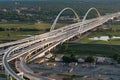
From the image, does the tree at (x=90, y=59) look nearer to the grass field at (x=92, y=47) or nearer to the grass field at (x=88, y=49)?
the grass field at (x=88, y=49)

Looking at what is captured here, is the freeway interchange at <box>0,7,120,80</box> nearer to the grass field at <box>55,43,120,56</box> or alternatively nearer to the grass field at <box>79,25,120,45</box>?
the grass field at <box>55,43,120,56</box>

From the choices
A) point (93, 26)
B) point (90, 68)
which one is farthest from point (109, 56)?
point (93, 26)

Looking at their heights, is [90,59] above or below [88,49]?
above

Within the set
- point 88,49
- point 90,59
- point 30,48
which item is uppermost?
point 30,48

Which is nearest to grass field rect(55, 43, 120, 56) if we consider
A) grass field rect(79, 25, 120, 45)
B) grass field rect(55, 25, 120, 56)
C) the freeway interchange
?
grass field rect(55, 25, 120, 56)

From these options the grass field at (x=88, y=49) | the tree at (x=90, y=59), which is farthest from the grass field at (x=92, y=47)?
the tree at (x=90, y=59)

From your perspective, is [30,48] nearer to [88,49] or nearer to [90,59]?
[90,59]

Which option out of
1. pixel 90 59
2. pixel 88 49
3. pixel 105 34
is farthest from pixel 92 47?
pixel 105 34

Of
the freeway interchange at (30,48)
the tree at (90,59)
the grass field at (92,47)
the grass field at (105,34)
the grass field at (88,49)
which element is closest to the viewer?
the freeway interchange at (30,48)

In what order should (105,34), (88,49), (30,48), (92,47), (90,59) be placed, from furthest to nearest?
1. (105,34)
2. (92,47)
3. (88,49)
4. (30,48)
5. (90,59)

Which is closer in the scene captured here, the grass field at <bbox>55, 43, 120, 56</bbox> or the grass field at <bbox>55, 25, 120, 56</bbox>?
the grass field at <bbox>55, 43, 120, 56</bbox>

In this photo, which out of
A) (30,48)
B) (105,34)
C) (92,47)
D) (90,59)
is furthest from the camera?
(105,34)
